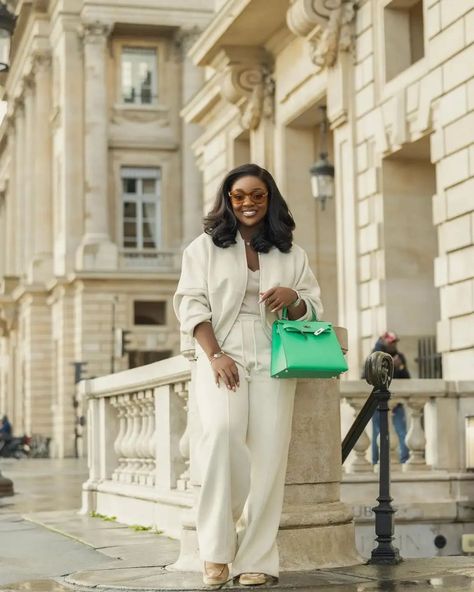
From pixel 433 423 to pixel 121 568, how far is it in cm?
549

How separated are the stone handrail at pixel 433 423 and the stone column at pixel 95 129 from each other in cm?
4114

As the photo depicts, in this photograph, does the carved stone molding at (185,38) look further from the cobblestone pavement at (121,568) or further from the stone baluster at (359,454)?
the stone baluster at (359,454)

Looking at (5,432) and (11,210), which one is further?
(11,210)

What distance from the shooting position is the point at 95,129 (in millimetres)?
54031

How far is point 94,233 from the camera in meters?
52.9

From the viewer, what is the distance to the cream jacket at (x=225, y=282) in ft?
21.8

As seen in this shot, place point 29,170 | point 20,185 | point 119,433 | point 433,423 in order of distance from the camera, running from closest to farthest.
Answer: point 433,423, point 119,433, point 29,170, point 20,185

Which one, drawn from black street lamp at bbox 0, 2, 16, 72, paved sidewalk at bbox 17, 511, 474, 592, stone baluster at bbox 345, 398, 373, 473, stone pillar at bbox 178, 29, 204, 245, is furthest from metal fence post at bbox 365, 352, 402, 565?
stone pillar at bbox 178, 29, 204, 245

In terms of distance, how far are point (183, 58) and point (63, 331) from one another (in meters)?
12.0

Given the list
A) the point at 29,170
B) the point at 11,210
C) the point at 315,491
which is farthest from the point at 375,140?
the point at 11,210

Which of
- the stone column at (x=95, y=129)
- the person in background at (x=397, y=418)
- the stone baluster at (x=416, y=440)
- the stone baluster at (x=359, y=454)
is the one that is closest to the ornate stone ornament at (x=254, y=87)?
the person in background at (x=397, y=418)

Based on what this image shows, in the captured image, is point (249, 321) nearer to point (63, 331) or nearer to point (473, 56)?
point (473, 56)

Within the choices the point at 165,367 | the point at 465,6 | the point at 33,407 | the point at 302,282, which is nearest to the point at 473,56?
the point at 465,6

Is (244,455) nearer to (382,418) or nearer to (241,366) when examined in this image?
(241,366)
